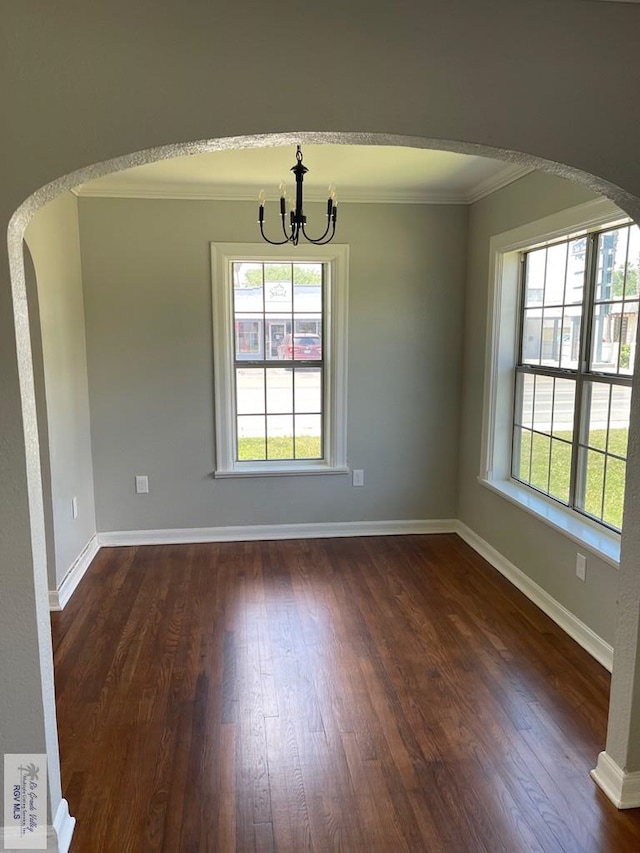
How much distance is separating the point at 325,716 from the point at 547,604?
1543 mm

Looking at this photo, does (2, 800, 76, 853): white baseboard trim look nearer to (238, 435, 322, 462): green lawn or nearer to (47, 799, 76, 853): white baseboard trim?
(47, 799, 76, 853): white baseboard trim

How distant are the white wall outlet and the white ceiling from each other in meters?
2.16

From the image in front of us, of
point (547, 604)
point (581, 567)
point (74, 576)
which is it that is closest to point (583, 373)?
point (581, 567)

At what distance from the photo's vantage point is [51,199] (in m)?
1.55

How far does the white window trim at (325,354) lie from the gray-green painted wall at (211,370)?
64mm

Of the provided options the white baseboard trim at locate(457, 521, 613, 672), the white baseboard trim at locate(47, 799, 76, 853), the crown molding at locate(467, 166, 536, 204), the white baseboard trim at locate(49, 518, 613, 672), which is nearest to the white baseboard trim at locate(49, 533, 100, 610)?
the white baseboard trim at locate(49, 518, 613, 672)

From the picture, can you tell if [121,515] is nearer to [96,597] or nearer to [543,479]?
[96,597]

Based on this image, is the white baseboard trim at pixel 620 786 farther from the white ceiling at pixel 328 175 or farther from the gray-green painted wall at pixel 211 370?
the white ceiling at pixel 328 175

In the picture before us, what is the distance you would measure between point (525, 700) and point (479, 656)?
1.18 feet

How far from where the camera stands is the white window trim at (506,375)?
3.18 metres

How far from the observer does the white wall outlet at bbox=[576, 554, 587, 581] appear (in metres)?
2.92

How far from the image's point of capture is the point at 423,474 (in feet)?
14.8

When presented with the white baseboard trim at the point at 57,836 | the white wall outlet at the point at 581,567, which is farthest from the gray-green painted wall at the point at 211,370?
the white baseboard trim at the point at 57,836

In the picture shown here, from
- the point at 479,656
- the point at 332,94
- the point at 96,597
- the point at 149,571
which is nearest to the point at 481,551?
the point at 479,656
